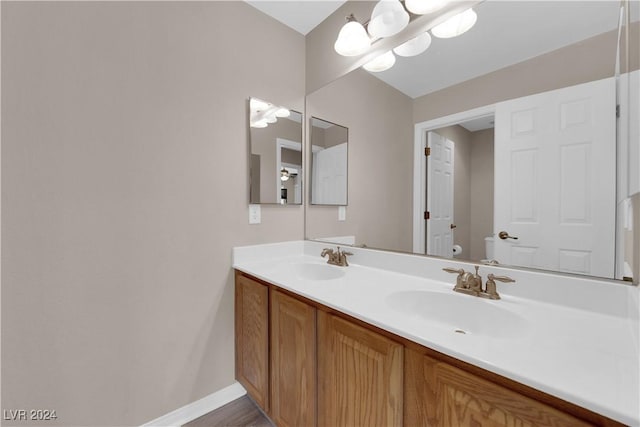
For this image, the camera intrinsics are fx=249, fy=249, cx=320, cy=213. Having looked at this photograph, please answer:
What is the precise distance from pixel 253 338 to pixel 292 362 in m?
0.37

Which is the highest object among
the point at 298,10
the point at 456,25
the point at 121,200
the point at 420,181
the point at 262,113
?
the point at 298,10

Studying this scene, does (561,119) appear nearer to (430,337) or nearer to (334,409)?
(430,337)

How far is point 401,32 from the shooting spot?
4.32 feet

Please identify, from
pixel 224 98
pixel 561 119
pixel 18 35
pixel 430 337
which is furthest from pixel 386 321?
pixel 18 35

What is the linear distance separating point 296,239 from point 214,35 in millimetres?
1384

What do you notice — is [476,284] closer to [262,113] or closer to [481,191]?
[481,191]

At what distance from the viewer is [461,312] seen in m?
0.96

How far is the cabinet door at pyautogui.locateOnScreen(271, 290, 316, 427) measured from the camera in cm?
99

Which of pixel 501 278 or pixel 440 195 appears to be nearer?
pixel 501 278

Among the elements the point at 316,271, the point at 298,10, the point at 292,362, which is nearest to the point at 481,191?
the point at 316,271

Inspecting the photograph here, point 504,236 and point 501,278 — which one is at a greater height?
point 504,236

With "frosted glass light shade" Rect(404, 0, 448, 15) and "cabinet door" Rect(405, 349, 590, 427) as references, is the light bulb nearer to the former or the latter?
"frosted glass light shade" Rect(404, 0, 448, 15)

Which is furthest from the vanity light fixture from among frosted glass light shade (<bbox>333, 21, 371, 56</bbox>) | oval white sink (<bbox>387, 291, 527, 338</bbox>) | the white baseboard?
the white baseboard

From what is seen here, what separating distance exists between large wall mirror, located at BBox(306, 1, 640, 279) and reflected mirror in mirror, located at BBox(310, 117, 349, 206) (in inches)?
10.2
